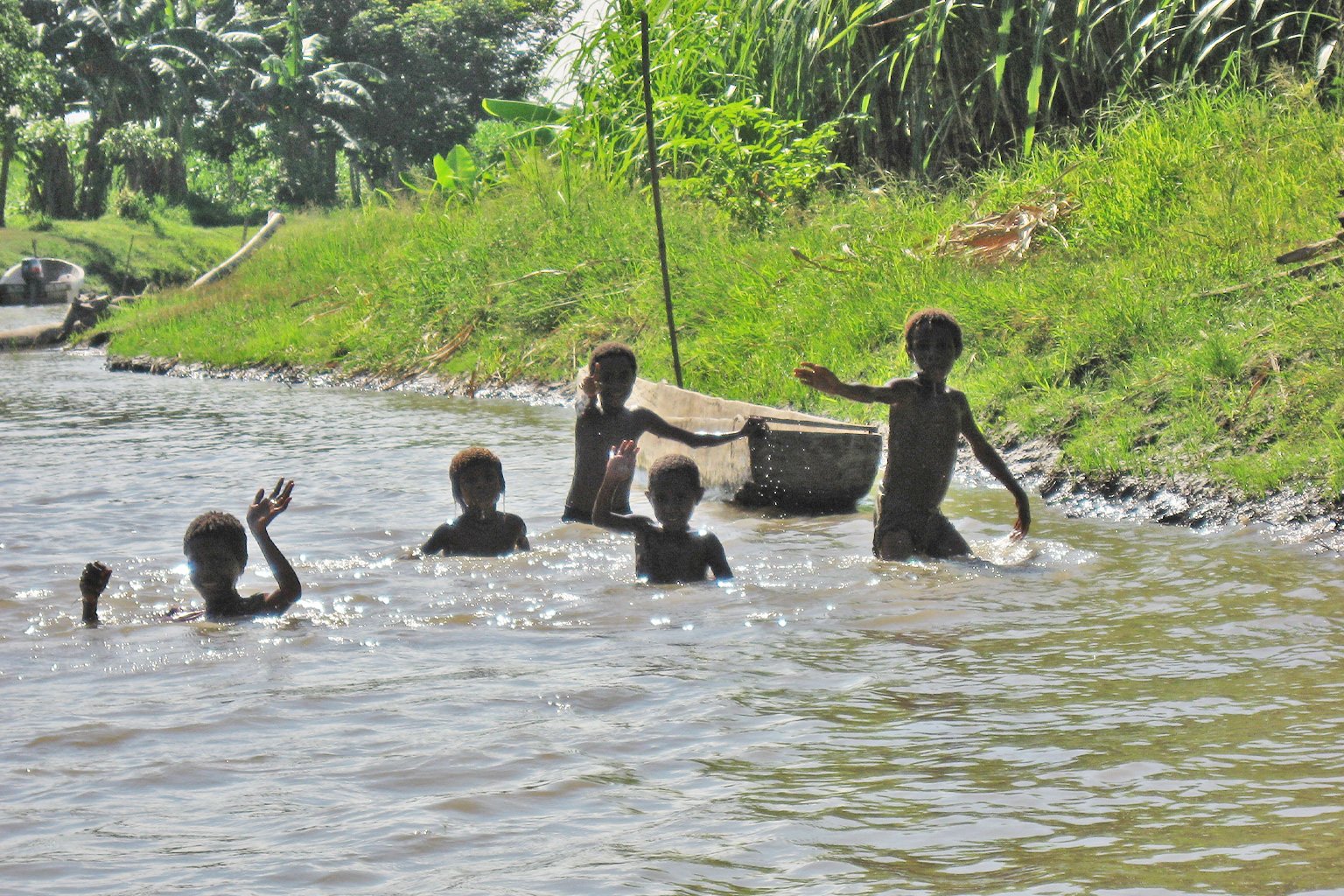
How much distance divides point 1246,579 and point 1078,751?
6.85 ft

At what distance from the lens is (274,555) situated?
5062mm

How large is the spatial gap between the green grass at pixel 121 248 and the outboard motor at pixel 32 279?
182cm

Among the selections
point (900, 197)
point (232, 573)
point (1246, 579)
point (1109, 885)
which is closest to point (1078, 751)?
point (1109, 885)

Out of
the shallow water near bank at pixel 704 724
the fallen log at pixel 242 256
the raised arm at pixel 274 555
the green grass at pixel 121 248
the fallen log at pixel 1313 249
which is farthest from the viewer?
the green grass at pixel 121 248

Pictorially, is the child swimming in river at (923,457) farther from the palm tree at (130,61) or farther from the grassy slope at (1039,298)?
the palm tree at (130,61)

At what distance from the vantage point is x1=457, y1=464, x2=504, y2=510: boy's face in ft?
20.4

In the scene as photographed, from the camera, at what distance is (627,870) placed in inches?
111

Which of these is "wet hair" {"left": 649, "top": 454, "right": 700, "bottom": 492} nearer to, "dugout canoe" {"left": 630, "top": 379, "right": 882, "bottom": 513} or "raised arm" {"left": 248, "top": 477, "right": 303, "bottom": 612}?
"dugout canoe" {"left": 630, "top": 379, "right": 882, "bottom": 513}

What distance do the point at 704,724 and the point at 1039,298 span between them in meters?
6.03

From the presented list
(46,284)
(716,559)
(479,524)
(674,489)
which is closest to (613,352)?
(479,524)

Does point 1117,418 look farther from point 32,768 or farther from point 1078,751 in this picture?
point 32,768

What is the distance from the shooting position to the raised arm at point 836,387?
5215mm

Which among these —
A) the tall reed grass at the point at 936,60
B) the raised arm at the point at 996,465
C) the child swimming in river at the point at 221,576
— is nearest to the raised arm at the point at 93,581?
the child swimming in river at the point at 221,576

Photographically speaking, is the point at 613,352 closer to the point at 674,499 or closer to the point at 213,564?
the point at 674,499
